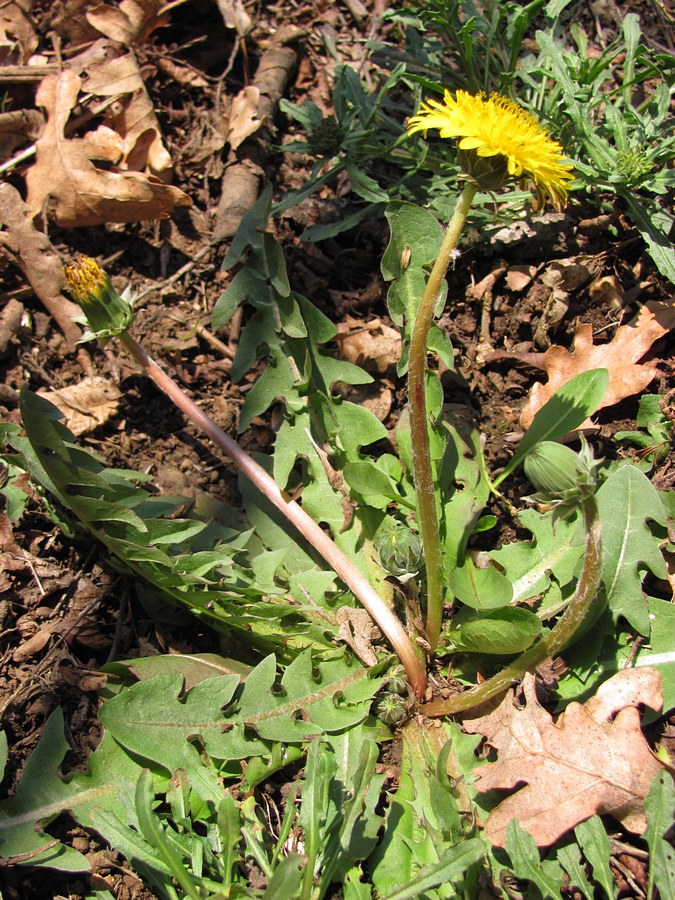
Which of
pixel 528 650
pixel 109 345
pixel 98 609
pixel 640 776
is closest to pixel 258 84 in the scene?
pixel 109 345

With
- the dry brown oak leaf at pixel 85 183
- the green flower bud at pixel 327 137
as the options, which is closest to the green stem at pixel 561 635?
the green flower bud at pixel 327 137

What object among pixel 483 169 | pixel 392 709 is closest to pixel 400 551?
pixel 392 709

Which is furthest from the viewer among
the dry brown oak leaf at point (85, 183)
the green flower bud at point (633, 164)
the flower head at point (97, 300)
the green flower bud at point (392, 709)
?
the dry brown oak leaf at point (85, 183)

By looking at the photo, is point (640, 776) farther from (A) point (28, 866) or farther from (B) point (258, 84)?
(B) point (258, 84)

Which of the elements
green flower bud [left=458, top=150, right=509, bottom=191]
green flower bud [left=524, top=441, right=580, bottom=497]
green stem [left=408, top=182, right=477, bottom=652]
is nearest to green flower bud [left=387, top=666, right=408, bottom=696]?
green stem [left=408, top=182, right=477, bottom=652]

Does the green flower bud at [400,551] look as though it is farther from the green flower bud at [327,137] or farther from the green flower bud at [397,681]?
the green flower bud at [327,137]

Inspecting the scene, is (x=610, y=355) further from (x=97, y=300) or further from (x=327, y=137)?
(x=97, y=300)

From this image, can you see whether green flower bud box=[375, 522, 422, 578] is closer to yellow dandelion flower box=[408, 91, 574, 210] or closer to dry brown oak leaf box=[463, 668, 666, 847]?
dry brown oak leaf box=[463, 668, 666, 847]
